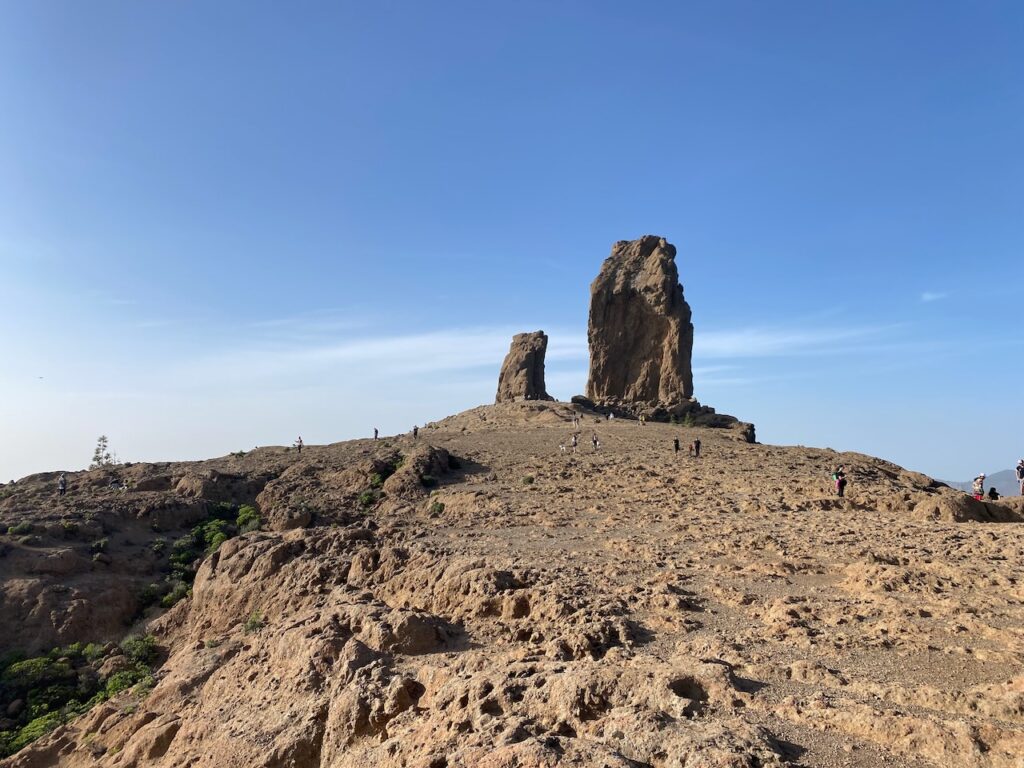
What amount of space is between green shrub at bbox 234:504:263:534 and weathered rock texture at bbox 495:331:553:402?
104 ft

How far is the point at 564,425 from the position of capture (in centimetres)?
4166

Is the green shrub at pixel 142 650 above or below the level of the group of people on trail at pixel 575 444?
below

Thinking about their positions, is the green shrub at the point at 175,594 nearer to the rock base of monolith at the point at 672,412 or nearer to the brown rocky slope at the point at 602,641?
the brown rocky slope at the point at 602,641

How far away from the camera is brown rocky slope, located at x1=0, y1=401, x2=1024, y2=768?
5.89 m

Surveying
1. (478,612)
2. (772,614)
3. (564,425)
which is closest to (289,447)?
(564,425)

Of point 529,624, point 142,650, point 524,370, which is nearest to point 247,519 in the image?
point 142,650

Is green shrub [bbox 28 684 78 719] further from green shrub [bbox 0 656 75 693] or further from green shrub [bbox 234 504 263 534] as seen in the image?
green shrub [bbox 234 504 263 534]

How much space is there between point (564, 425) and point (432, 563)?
29.8 m

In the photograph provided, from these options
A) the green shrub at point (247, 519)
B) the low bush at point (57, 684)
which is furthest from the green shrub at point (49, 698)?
the green shrub at point (247, 519)

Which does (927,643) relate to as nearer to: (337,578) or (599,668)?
(599,668)

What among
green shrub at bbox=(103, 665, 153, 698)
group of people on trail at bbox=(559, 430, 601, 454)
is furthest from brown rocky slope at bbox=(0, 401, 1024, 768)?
group of people on trail at bbox=(559, 430, 601, 454)

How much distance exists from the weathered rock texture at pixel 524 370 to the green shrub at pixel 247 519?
1250 inches

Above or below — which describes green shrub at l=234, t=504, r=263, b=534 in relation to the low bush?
above

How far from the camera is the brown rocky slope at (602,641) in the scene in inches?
232
